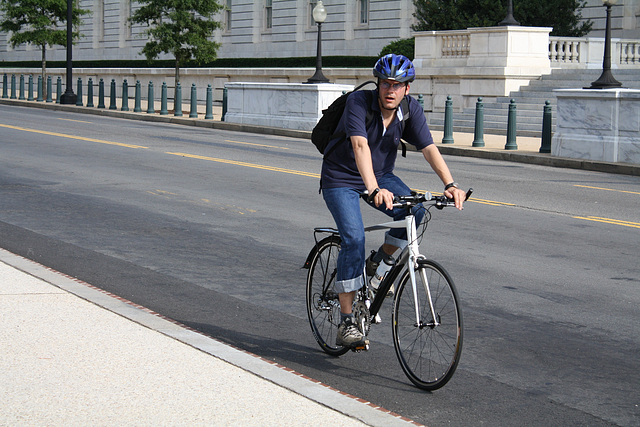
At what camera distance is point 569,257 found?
8.89m

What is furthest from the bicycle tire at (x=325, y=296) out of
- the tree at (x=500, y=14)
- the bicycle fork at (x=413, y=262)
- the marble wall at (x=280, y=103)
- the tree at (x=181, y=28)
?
the tree at (x=181, y=28)

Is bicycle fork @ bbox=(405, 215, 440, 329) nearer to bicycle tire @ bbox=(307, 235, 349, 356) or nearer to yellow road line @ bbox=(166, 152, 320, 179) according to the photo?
bicycle tire @ bbox=(307, 235, 349, 356)

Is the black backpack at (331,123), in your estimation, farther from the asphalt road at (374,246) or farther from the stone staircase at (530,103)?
the stone staircase at (530,103)

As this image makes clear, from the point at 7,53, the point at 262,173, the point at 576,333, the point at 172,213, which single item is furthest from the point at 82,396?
the point at 7,53

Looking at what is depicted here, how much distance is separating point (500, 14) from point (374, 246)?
2787 cm

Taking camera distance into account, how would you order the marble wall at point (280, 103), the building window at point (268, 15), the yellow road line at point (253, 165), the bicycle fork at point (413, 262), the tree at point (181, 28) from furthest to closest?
the building window at point (268, 15) < the tree at point (181, 28) < the marble wall at point (280, 103) < the yellow road line at point (253, 165) < the bicycle fork at point (413, 262)

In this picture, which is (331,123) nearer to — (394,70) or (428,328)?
(394,70)

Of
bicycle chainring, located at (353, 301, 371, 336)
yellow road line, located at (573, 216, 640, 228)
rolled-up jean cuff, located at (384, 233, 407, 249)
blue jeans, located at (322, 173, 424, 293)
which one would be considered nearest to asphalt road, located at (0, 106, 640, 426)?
yellow road line, located at (573, 216, 640, 228)

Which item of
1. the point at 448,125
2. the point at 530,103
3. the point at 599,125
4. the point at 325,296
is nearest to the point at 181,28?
the point at 530,103

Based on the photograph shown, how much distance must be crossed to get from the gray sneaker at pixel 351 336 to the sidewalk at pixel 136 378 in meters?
0.46

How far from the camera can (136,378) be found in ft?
15.9

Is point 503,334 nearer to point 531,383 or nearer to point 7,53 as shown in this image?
point 531,383

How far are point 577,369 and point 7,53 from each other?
79792mm

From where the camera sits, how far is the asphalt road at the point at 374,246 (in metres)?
5.31
